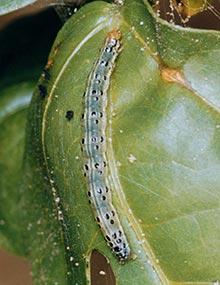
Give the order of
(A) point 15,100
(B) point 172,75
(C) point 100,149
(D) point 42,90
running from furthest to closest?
(A) point 15,100 < (D) point 42,90 < (C) point 100,149 < (B) point 172,75

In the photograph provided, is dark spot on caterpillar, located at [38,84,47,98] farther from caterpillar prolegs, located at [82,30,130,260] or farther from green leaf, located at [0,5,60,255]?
green leaf, located at [0,5,60,255]

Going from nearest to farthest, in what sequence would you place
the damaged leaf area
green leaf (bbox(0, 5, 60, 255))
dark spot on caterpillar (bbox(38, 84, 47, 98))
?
the damaged leaf area < dark spot on caterpillar (bbox(38, 84, 47, 98)) < green leaf (bbox(0, 5, 60, 255))

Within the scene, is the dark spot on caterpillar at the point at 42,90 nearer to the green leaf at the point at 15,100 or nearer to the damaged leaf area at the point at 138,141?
the damaged leaf area at the point at 138,141

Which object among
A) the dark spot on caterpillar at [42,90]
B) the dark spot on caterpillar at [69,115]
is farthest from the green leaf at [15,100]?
the dark spot on caterpillar at [69,115]

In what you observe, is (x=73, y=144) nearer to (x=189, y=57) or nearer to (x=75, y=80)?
(x=75, y=80)

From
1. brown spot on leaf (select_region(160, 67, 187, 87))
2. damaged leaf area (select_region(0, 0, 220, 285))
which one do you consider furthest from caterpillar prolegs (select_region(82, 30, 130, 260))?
brown spot on leaf (select_region(160, 67, 187, 87))

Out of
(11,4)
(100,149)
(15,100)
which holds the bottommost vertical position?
(15,100)

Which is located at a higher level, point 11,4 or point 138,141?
point 11,4

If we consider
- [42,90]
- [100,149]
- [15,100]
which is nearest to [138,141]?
[100,149]

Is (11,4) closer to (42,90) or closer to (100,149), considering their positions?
(42,90)
